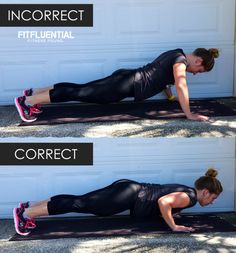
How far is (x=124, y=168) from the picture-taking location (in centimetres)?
498

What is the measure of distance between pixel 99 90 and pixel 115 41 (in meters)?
0.82

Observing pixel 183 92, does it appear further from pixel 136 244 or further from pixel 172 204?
pixel 136 244

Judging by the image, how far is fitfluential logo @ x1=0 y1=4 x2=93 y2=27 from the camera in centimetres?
512

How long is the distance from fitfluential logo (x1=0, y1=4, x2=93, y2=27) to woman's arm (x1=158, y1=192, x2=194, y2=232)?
2.05m

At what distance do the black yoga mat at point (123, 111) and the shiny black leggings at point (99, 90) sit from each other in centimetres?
18

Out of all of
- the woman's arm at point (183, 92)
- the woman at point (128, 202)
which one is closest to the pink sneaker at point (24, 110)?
the woman at point (128, 202)

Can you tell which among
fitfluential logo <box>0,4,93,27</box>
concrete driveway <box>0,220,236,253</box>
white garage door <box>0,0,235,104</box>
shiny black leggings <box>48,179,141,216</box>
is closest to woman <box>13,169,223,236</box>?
shiny black leggings <box>48,179,141,216</box>

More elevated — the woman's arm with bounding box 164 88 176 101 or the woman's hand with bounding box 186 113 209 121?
the woman's arm with bounding box 164 88 176 101

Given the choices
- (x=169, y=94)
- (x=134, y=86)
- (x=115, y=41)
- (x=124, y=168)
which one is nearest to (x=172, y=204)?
(x=124, y=168)

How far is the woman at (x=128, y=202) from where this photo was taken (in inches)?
171

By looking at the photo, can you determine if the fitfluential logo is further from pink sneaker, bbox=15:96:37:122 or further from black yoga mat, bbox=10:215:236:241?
black yoga mat, bbox=10:215:236:241

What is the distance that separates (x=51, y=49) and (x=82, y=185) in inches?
58.6

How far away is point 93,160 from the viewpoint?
495 centimetres

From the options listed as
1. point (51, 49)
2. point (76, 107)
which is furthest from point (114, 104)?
point (51, 49)
